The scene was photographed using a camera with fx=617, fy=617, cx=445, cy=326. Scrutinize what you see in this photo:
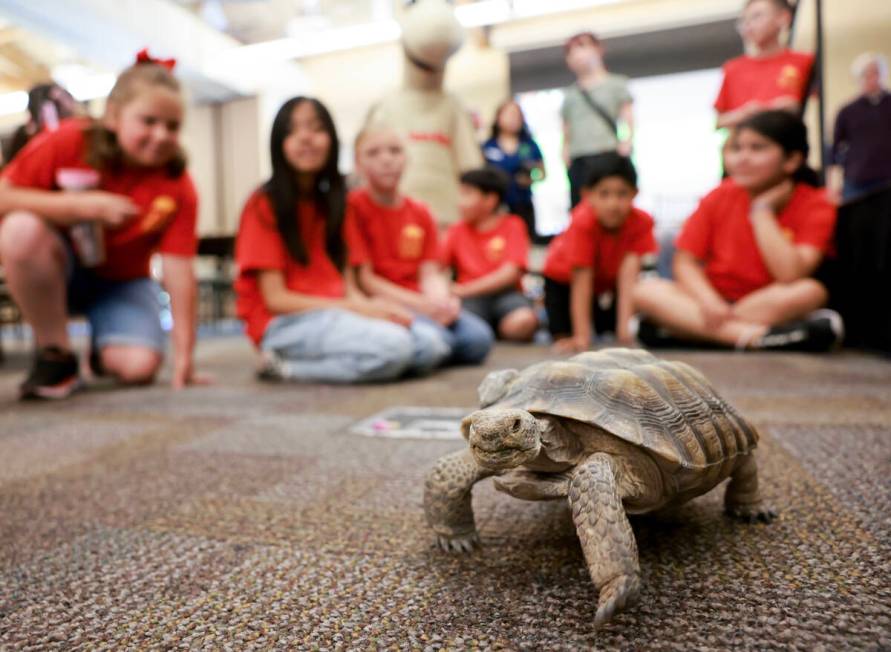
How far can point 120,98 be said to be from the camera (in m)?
1.59

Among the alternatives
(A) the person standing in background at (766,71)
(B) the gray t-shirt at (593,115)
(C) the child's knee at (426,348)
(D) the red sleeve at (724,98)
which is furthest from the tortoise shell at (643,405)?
(B) the gray t-shirt at (593,115)

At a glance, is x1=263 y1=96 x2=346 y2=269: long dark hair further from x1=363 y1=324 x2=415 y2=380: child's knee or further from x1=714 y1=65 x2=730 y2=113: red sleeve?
x1=714 y1=65 x2=730 y2=113: red sleeve

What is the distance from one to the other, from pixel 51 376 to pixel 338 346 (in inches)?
29.2

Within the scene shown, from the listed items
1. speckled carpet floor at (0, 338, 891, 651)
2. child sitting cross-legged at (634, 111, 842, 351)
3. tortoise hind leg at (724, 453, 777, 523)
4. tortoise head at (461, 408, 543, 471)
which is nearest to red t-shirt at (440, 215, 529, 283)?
child sitting cross-legged at (634, 111, 842, 351)

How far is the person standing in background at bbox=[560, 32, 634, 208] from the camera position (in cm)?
323

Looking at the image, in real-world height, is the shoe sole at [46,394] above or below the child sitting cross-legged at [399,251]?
below

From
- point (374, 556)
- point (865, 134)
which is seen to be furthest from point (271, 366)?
point (865, 134)

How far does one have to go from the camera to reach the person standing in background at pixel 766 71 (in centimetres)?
248

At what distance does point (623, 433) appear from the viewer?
501 millimetres

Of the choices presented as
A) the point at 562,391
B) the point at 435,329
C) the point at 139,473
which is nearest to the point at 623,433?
the point at 562,391

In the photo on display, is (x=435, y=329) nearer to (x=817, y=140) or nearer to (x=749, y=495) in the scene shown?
(x=749, y=495)

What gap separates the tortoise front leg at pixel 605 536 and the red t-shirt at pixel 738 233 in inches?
81.9

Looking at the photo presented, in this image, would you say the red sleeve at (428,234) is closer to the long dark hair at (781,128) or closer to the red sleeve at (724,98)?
the long dark hair at (781,128)

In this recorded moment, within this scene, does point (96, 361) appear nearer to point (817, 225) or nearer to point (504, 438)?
point (504, 438)
